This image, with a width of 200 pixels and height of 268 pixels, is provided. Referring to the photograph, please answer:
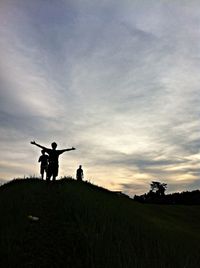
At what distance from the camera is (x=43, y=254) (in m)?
9.77

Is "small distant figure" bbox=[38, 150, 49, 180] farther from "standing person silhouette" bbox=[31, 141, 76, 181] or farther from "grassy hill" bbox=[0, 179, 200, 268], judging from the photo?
"grassy hill" bbox=[0, 179, 200, 268]

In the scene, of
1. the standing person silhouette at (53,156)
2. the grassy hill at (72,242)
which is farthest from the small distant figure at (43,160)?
the grassy hill at (72,242)

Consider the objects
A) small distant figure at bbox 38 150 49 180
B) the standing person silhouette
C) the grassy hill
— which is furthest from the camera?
small distant figure at bbox 38 150 49 180

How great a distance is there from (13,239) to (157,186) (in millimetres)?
128926

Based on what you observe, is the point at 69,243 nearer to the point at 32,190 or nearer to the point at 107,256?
the point at 107,256

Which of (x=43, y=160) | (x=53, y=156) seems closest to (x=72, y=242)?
(x=53, y=156)

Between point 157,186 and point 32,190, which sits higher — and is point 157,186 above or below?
above

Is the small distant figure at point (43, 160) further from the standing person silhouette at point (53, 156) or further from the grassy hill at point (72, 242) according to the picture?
the grassy hill at point (72, 242)

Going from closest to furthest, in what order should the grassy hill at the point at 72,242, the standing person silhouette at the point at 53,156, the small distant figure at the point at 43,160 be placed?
the grassy hill at the point at 72,242, the standing person silhouette at the point at 53,156, the small distant figure at the point at 43,160

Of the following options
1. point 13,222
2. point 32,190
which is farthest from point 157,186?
point 13,222

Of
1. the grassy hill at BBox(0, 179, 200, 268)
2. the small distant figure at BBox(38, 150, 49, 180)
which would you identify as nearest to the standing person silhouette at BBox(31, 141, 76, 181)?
the small distant figure at BBox(38, 150, 49, 180)

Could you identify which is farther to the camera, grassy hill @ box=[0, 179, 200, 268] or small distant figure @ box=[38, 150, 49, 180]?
small distant figure @ box=[38, 150, 49, 180]

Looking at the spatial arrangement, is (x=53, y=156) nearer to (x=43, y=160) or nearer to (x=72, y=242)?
(x=43, y=160)

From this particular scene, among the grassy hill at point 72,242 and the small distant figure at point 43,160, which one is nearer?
the grassy hill at point 72,242
